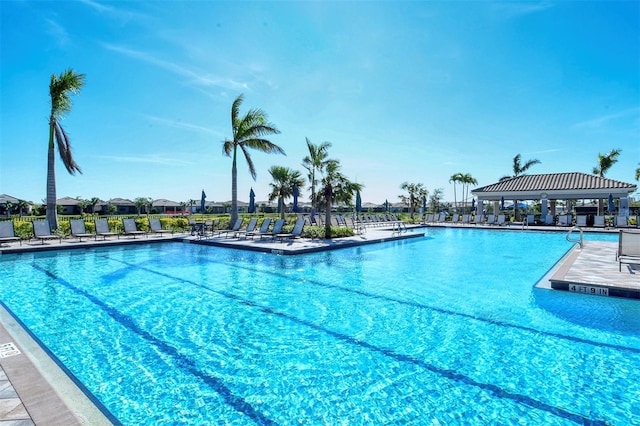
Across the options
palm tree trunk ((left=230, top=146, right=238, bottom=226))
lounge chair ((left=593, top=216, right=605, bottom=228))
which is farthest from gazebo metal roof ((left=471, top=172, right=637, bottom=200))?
palm tree trunk ((left=230, top=146, right=238, bottom=226))

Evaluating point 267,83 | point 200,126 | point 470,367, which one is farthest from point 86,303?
point 200,126

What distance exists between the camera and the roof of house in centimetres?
2327

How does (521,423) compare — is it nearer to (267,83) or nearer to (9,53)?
(267,83)

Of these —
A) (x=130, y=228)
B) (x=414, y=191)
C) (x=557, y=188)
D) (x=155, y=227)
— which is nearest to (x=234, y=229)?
(x=155, y=227)

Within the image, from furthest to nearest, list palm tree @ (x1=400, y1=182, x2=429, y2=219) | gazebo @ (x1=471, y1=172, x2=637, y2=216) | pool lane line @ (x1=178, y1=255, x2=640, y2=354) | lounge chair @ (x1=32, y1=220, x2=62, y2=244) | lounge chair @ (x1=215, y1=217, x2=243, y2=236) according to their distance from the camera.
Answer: palm tree @ (x1=400, y1=182, x2=429, y2=219) → gazebo @ (x1=471, y1=172, x2=637, y2=216) → lounge chair @ (x1=215, y1=217, x2=243, y2=236) → lounge chair @ (x1=32, y1=220, x2=62, y2=244) → pool lane line @ (x1=178, y1=255, x2=640, y2=354)

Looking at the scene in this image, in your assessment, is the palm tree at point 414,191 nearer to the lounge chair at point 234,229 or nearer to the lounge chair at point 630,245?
the lounge chair at point 234,229

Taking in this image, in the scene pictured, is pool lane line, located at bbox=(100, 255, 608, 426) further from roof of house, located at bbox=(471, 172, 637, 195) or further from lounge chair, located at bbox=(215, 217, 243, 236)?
roof of house, located at bbox=(471, 172, 637, 195)

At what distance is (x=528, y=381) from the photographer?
3.31m

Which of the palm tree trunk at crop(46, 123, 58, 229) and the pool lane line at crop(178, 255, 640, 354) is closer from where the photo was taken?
the pool lane line at crop(178, 255, 640, 354)

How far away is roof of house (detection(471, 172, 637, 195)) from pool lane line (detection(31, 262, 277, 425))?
2865 cm

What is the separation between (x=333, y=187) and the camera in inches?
592

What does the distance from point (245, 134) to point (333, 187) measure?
6.67 meters

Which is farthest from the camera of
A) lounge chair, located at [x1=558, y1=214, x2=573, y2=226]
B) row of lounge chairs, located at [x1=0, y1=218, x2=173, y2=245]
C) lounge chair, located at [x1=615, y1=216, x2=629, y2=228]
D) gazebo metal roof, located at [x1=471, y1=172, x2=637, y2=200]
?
gazebo metal roof, located at [x1=471, y1=172, x2=637, y2=200]

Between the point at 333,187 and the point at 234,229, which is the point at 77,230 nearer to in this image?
the point at 234,229
